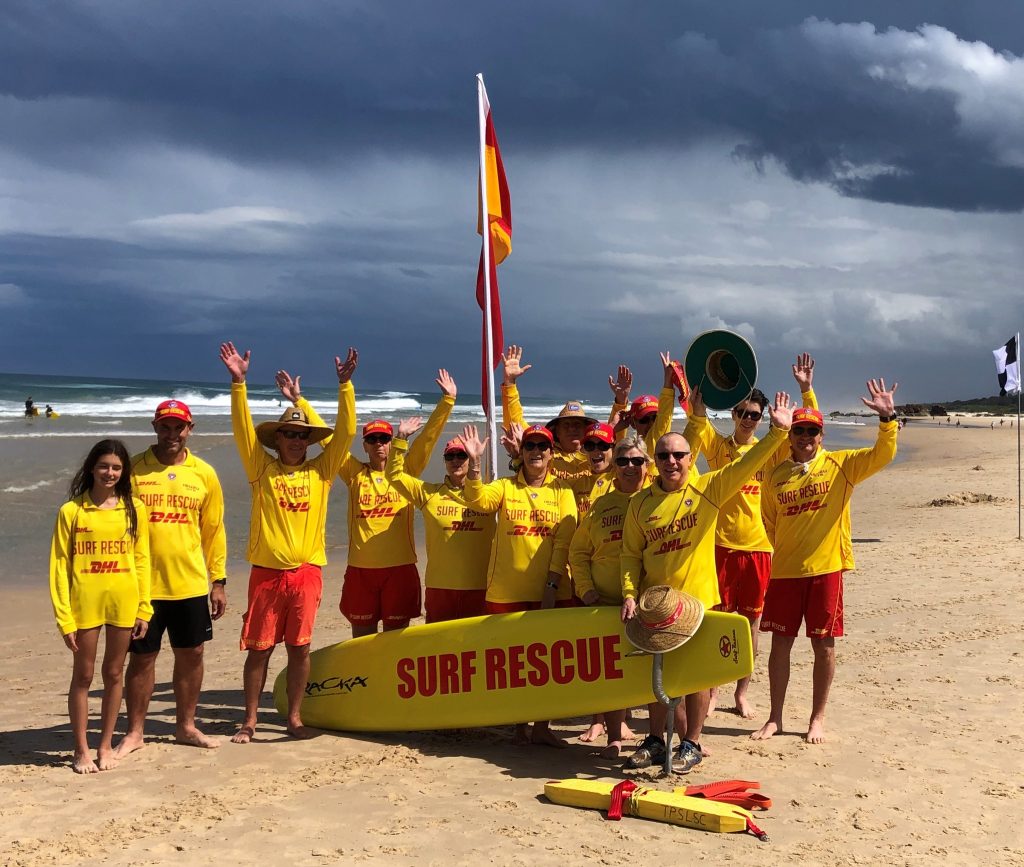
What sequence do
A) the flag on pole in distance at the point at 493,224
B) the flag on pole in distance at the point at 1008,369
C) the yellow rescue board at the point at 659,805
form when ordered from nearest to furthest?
the yellow rescue board at the point at 659,805 → the flag on pole in distance at the point at 493,224 → the flag on pole in distance at the point at 1008,369

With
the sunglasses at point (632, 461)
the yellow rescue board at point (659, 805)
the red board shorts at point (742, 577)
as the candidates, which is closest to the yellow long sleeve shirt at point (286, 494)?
the sunglasses at point (632, 461)

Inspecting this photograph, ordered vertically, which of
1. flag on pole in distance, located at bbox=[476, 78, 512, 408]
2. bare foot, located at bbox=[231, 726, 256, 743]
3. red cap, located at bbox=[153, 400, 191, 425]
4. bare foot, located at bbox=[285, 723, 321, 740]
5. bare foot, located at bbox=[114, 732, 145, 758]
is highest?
flag on pole in distance, located at bbox=[476, 78, 512, 408]

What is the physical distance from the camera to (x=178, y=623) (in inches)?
193

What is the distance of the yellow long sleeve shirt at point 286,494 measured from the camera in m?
5.14

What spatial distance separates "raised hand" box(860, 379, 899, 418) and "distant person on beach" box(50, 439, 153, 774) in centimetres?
383

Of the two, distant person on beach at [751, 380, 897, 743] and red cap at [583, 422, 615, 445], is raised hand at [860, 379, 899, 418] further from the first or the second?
red cap at [583, 422, 615, 445]

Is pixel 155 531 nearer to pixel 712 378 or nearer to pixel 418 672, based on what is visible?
pixel 418 672

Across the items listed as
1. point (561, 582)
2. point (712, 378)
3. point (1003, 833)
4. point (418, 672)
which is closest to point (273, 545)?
point (418, 672)

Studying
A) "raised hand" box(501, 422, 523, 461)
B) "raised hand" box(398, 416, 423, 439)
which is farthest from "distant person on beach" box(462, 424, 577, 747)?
"raised hand" box(398, 416, 423, 439)

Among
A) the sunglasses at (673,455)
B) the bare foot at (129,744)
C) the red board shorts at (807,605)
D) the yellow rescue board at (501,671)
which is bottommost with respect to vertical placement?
the bare foot at (129,744)

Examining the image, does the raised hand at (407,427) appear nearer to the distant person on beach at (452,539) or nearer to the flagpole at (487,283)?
the distant person on beach at (452,539)

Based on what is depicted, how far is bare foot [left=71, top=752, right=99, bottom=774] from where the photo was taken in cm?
468

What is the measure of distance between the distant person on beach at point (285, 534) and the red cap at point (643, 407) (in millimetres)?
1772

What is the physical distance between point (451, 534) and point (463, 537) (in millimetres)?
70
